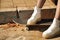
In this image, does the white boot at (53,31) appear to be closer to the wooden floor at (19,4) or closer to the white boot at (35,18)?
the white boot at (35,18)

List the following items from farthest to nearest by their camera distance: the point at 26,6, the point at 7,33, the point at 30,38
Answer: the point at 26,6 → the point at 7,33 → the point at 30,38

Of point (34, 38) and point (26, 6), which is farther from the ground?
point (26, 6)

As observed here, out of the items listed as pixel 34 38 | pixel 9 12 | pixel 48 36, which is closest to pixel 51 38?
pixel 48 36

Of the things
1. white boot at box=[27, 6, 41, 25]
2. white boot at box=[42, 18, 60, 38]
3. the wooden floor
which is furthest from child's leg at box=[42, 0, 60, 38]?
the wooden floor

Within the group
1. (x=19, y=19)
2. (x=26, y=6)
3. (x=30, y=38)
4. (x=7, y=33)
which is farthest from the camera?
(x=26, y=6)

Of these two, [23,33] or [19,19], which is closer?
[23,33]

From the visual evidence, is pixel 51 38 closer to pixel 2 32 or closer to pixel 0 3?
pixel 2 32

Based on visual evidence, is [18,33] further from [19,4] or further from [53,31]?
[19,4]

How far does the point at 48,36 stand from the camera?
2.53m

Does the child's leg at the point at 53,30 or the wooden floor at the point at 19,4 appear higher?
the wooden floor at the point at 19,4

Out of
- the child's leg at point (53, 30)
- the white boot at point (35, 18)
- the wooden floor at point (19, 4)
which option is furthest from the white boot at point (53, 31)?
the wooden floor at point (19, 4)

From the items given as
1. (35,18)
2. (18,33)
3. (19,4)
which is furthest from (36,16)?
(19,4)

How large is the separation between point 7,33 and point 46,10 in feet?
2.55

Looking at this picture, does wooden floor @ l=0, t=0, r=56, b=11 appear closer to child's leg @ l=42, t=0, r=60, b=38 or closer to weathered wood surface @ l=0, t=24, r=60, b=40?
weathered wood surface @ l=0, t=24, r=60, b=40
